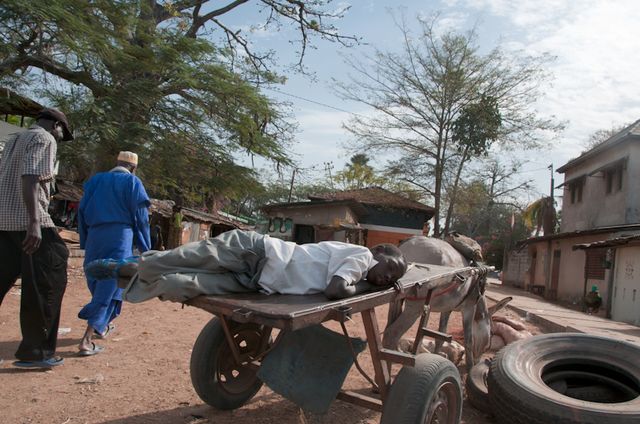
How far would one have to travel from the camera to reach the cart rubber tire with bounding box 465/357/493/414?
4223 millimetres

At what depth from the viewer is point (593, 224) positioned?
24062 mm

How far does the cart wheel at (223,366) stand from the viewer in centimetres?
341

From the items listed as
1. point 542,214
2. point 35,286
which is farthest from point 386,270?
point 542,214

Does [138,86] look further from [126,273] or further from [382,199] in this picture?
[382,199]

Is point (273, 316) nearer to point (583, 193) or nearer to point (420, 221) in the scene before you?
point (583, 193)

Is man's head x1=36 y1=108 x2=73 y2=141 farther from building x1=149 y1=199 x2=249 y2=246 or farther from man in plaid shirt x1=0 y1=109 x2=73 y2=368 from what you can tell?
building x1=149 y1=199 x2=249 y2=246

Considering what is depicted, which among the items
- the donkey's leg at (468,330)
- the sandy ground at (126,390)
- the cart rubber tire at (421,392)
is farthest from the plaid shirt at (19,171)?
the donkey's leg at (468,330)

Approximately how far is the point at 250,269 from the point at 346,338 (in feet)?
2.23

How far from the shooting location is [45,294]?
380cm

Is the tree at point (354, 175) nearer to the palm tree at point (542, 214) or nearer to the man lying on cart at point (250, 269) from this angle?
the palm tree at point (542, 214)

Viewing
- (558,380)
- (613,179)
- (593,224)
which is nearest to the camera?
(558,380)

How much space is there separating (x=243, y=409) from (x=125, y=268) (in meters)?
1.45

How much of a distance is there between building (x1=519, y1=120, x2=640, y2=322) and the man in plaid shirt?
51.0 feet

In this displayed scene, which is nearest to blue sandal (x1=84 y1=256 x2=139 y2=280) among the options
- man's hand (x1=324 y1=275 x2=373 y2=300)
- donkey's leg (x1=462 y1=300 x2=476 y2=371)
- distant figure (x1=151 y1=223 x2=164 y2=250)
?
man's hand (x1=324 y1=275 x2=373 y2=300)
